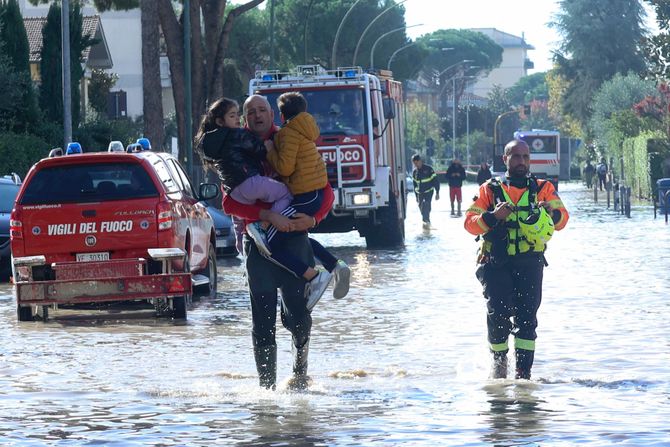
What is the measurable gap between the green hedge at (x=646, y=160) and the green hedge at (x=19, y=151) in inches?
686

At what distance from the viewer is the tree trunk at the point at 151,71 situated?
35.7m

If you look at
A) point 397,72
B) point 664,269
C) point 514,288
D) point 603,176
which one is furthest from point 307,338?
point 397,72

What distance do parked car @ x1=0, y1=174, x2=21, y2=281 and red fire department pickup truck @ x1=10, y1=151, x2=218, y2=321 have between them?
5.43m

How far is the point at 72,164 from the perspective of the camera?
51.7 ft

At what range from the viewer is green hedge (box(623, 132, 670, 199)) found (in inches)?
1893

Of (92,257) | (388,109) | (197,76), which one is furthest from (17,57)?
(92,257)

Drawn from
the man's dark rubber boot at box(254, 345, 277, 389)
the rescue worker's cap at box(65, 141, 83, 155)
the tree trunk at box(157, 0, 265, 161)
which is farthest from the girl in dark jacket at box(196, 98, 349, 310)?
the tree trunk at box(157, 0, 265, 161)

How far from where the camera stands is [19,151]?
35.5m

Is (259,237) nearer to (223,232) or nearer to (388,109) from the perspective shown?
(223,232)

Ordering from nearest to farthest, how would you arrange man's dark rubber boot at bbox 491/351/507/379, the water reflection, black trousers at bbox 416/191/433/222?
the water reflection → man's dark rubber boot at bbox 491/351/507/379 → black trousers at bbox 416/191/433/222

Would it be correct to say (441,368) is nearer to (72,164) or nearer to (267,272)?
(267,272)

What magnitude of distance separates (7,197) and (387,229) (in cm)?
781

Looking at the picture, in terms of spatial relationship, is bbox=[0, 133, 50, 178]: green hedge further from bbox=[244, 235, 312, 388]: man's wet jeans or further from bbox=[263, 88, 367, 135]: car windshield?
bbox=[244, 235, 312, 388]: man's wet jeans

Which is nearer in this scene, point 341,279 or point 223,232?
point 341,279
